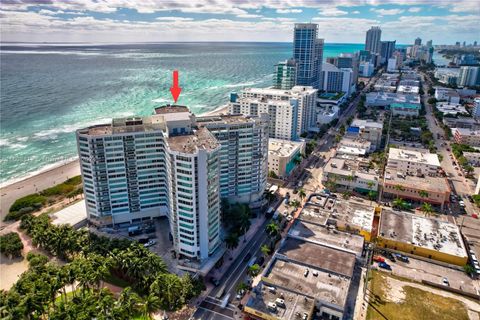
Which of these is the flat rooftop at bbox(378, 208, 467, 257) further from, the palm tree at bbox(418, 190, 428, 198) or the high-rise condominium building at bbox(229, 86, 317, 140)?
the high-rise condominium building at bbox(229, 86, 317, 140)

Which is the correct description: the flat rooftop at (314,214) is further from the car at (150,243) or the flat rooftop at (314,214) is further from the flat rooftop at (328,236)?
the car at (150,243)

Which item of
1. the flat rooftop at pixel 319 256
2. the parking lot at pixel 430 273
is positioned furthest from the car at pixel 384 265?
the flat rooftop at pixel 319 256

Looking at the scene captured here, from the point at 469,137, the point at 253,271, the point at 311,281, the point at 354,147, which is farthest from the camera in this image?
the point at 469,137

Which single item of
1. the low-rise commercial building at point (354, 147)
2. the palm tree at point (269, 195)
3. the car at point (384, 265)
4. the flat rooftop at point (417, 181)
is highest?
the low-rise commercial building at point (354, 147)

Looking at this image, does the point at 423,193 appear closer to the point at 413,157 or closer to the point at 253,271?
the point at 413,157

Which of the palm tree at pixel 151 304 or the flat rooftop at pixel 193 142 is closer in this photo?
the palm tree at pixel 151 304

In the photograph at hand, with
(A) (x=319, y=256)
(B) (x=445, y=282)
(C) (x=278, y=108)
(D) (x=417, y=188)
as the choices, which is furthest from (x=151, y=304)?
(C) (x=278, y=108)

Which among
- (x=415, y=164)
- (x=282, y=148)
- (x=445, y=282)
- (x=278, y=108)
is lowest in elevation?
(x=445, y=282)
